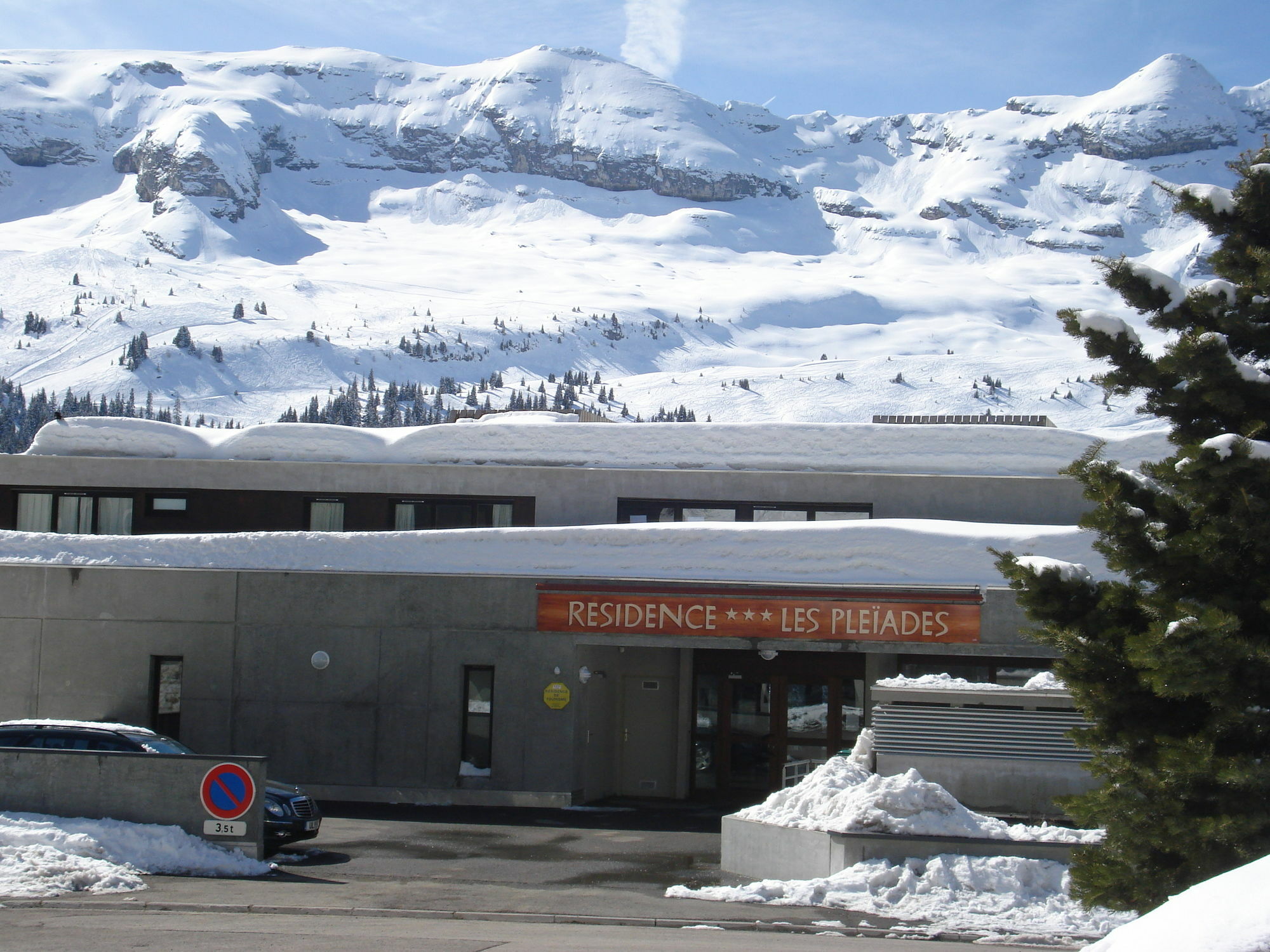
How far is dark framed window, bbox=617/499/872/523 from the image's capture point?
24.1 meters

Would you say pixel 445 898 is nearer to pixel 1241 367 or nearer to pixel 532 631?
pixel 532 631

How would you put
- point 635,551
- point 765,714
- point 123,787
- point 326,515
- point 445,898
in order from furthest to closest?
point 326,515, point 765,714, point 635,551, point 123,787, point 445,898

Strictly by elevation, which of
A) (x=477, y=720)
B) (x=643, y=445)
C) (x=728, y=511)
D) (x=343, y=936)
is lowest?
(x=343, y=936)

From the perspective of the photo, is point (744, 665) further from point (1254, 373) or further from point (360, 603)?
point (1254, 373)

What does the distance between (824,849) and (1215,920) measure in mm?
8596

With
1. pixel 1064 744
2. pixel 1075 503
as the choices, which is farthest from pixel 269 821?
pixel 1075 503

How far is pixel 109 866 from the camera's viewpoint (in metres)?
13.3

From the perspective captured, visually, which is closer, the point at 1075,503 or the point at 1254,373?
the point at 1254,373

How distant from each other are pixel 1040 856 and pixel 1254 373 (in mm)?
5815

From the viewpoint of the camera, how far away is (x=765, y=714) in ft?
75.2

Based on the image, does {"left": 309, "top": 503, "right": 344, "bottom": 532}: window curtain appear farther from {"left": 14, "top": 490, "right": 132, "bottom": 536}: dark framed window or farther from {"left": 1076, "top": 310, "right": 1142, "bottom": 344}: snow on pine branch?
{"left": 1076, "top": 310, "right": 1142, "bottom": 344}: snow on pine branch

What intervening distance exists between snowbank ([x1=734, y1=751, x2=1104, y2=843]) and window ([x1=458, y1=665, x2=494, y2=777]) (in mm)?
7073

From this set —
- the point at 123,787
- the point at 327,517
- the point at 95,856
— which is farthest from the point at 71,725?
the point at 327,517

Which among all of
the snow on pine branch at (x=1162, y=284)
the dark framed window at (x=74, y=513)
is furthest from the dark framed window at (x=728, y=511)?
the snow on pine branch at (x=1162, y=284)
